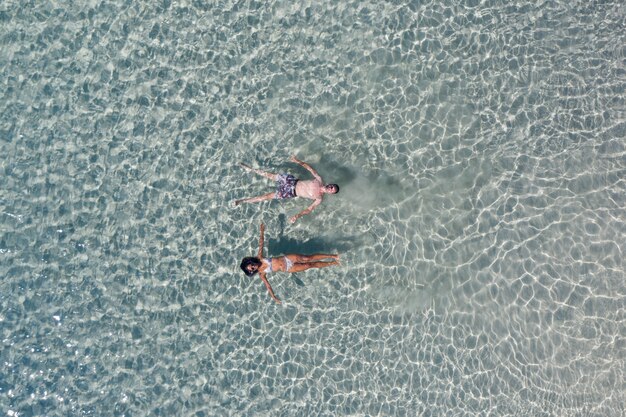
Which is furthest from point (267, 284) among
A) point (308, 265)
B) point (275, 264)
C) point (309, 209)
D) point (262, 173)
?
point (262, 173)

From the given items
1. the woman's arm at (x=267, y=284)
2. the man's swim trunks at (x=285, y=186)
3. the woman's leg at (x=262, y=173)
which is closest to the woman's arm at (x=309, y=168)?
the man's swim trunks at (x=285, y=186)

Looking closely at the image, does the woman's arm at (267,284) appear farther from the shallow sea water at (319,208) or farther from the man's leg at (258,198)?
the man's leg at (258,198)

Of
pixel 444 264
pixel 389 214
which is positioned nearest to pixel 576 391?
pixel 444 264

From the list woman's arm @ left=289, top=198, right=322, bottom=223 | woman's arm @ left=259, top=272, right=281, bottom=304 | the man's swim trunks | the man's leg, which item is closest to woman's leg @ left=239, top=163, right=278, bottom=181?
the man's swim trunks

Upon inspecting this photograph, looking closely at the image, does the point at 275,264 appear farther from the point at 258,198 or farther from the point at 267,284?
the point at 258,198

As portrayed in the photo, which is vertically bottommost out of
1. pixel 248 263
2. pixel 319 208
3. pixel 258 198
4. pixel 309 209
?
pixel 319 208

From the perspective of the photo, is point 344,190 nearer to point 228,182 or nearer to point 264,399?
point 228,182
